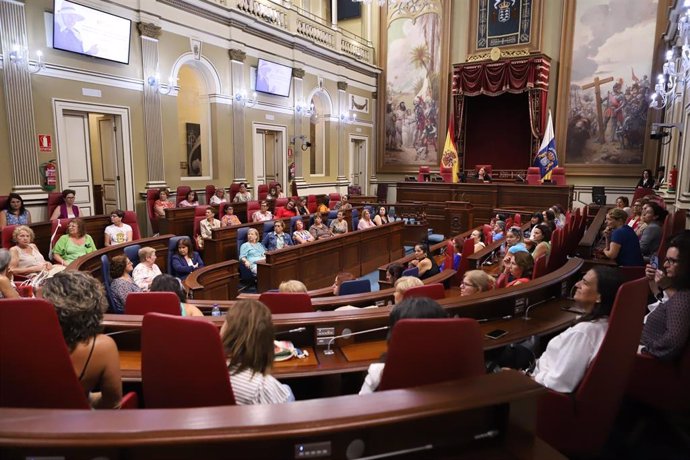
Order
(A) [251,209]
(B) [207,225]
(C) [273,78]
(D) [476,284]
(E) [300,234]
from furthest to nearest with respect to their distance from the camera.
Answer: (C) [273,78], (A) [251,209], (E) [300,234], (B) [207,225], (D) [476,284]

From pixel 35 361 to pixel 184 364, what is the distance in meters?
0.46

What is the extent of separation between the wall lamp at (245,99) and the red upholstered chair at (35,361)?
9.89 metres

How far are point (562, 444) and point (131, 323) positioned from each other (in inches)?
82.9

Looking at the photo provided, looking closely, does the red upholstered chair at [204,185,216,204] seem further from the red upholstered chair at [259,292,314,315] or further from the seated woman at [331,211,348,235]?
the red upholstered chair at [259,292,314,315]

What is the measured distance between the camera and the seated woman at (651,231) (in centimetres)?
479

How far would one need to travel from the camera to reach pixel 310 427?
37.1 inches

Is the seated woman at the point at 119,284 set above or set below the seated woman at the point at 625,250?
below

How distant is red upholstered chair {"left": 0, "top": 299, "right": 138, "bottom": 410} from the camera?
1413 millimetres

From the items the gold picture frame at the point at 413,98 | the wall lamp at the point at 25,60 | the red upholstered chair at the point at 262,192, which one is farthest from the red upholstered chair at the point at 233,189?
the gold picture frame at the point at 413,98

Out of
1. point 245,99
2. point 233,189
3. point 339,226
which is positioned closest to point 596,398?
point 339,226

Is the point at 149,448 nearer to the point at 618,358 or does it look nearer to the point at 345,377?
the point at 345,377

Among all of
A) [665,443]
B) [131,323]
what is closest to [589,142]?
[665,443]

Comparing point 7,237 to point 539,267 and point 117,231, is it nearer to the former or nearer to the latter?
point 117,231

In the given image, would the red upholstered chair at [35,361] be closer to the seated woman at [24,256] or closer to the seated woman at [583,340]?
the seated woman at [583,340]
